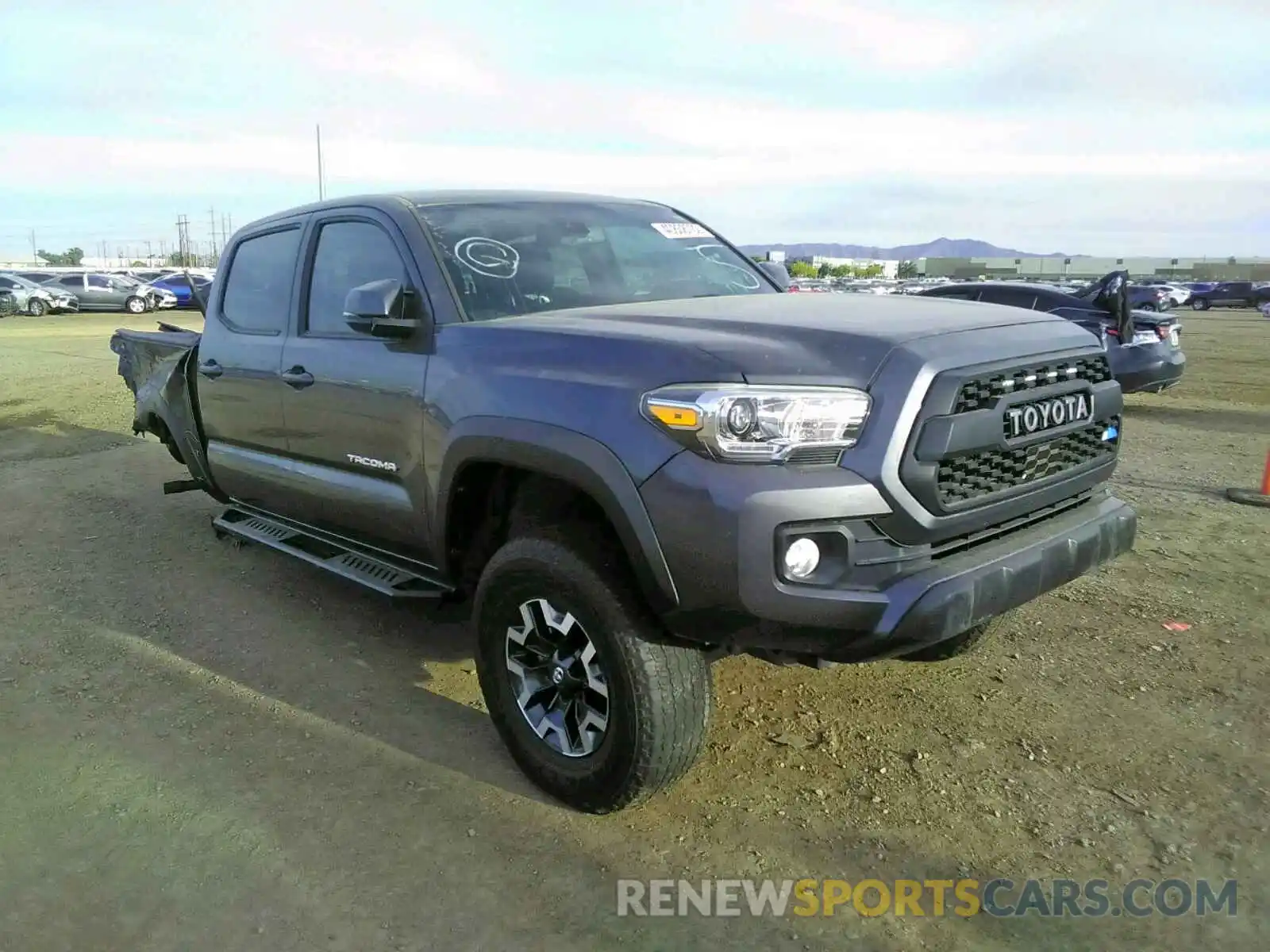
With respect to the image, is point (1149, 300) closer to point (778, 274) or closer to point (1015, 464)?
point (778, 274)

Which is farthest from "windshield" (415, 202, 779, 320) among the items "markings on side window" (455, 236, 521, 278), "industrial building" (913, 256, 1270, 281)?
"industrial building" (913, 256, 1270, 281)

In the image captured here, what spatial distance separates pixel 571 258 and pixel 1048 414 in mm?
1960

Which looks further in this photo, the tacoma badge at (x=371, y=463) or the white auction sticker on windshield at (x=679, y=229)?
the white auction sticker on windshield at (x=679, y=229)

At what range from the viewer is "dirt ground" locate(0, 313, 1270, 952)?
2691 millimetres

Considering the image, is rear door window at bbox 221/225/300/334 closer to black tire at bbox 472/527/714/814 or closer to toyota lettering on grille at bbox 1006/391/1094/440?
black tire at bbox 472/527/714/814

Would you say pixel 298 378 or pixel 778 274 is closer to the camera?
pixel 298 378

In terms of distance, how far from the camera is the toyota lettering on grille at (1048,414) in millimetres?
2971

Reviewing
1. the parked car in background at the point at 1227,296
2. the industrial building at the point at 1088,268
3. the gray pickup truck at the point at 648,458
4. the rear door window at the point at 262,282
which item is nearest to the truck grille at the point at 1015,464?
the gray pickup truck at the point at 648,458

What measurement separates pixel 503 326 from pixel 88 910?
2.11 m

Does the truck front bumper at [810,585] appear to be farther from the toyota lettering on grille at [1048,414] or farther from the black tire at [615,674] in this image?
the toyota lettering on grille at [1048,414]

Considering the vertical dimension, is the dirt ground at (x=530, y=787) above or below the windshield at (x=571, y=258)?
below

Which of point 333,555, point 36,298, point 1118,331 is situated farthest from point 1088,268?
point 333,555

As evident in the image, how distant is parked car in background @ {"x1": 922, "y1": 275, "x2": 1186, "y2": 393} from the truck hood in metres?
7.13

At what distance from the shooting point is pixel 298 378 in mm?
4367
